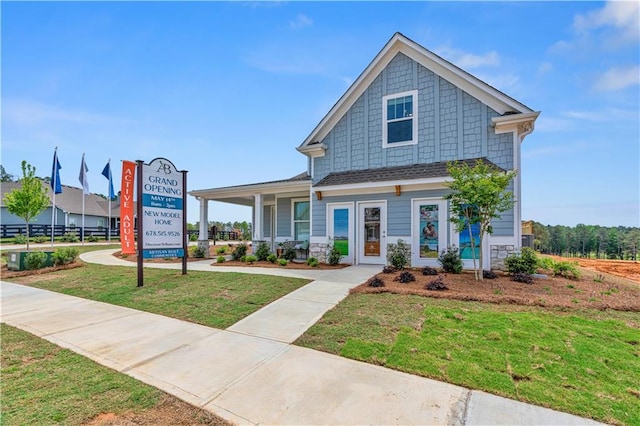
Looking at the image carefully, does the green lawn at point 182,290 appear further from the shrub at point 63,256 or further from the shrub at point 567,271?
the shrub at point 567,271

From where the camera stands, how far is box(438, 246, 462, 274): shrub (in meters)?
8.62

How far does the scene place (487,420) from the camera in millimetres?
2453

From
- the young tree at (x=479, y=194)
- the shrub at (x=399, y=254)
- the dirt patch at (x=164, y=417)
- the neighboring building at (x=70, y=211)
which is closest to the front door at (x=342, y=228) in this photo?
the shrub at (x=399, y=254)

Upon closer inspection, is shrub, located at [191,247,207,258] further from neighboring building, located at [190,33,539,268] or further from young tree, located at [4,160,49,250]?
young tree, located at [4,160,49,250]

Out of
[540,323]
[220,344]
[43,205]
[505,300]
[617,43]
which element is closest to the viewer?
[220,344]

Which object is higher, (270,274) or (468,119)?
(468,119)

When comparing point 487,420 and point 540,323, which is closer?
point 487,420

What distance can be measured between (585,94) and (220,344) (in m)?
15.7

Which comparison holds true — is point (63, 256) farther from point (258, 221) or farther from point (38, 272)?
point (258, 221)

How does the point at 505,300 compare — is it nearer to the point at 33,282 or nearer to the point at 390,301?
the point at 390,301

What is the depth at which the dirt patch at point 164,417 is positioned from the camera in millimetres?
2457

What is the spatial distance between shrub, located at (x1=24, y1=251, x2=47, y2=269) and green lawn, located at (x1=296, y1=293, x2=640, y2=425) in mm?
12583

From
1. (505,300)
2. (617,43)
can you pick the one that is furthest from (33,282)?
(617,43)

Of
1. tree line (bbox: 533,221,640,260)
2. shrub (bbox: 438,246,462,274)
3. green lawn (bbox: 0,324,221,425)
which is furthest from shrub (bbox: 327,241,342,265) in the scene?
tree line (bbox: 533,221,640,260)
